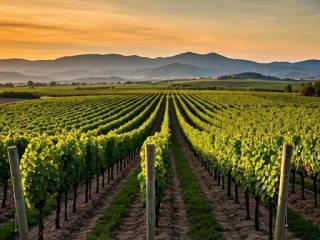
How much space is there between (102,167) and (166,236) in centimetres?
1008

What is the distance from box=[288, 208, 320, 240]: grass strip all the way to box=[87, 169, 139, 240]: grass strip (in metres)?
6.95

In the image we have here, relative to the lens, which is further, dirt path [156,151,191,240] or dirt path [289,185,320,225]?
dirt path [289,185,320,225]

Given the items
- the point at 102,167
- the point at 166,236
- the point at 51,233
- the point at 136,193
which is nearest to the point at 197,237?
the point at 166,236

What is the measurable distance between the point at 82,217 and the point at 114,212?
141 cm

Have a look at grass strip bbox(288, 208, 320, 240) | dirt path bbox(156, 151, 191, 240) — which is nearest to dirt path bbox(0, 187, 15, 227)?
dirt path bbox(156, 151, 191, 240)

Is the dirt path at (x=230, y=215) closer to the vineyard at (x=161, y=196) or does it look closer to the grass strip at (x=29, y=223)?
the vineyard at (x=161, y=196)

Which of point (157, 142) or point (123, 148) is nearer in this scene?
point (157, 142)

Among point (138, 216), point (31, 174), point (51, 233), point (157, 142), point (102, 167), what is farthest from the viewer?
point (102, 167)

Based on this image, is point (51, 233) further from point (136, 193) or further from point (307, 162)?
point (307, 162)

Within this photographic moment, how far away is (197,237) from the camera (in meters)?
15.0

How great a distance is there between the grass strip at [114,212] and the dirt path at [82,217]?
0.34 m

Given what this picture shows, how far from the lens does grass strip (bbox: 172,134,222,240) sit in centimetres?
1543

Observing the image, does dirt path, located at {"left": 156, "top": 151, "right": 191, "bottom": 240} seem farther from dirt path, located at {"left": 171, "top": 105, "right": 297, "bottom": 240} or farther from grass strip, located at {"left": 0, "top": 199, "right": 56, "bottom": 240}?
grass strip, located at {"left": 0, "top": 199, "right": 56, "bottom": 240}

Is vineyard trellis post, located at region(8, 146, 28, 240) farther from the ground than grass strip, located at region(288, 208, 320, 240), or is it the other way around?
vineyard trellis post, located at region(8, 146, 28, 240)
